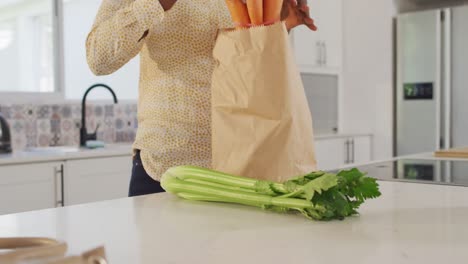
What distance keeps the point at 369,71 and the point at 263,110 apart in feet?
12.1

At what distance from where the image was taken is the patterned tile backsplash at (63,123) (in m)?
2.93

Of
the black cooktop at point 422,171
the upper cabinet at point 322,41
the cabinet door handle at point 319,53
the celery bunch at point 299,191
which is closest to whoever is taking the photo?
the celery bunch at point 299,191

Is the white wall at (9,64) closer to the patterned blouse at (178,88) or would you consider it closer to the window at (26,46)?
the window at (26,46)

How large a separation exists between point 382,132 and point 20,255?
4138 mm

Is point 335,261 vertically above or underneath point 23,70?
underneath

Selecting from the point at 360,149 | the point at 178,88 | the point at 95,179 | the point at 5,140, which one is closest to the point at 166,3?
the point at 178,88

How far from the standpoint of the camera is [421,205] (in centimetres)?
95

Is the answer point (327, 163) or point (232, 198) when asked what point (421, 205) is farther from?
point (327, 163)

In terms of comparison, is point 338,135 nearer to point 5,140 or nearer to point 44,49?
point 44,49

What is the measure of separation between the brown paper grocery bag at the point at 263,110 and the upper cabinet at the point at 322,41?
308 cm

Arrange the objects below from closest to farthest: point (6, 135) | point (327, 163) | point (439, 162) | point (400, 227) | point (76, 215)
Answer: point (400, 227), point (76, 215), point (439, 162), point (6, 135), point (327, 163)

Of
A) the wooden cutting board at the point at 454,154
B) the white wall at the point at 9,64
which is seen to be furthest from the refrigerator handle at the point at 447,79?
the white wall at the point at 9,64

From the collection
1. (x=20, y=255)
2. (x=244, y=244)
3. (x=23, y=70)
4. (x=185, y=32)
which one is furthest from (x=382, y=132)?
(x=20, y=255)

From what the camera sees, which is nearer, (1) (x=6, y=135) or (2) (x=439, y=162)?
(2) (x=439, y=162)
